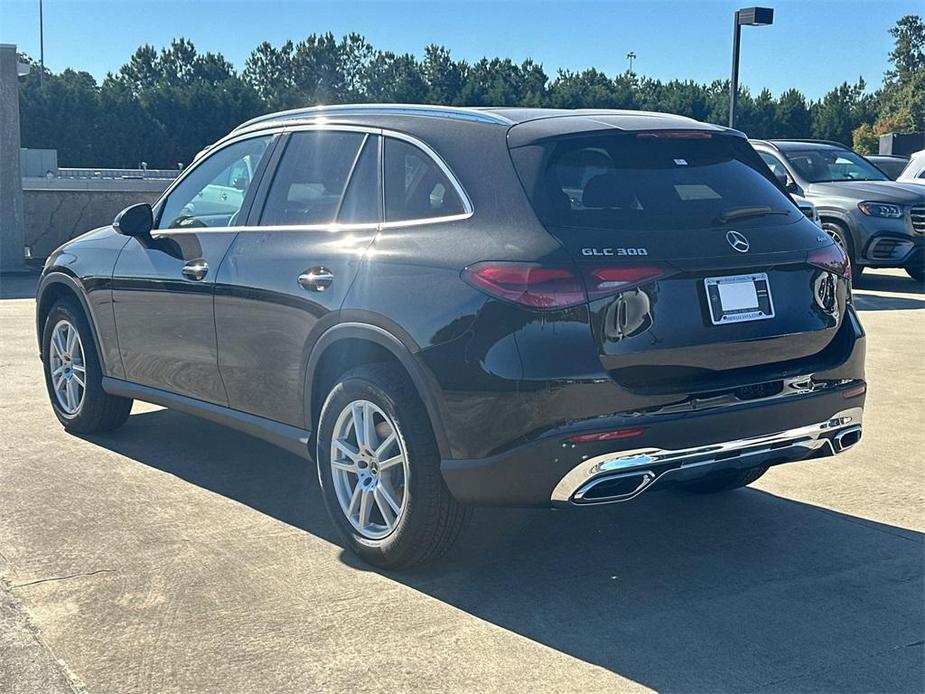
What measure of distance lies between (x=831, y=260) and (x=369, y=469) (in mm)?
1959

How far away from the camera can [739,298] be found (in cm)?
427

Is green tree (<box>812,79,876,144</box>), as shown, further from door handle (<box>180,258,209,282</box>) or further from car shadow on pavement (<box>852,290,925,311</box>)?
door handle (<box>180,258,209,282</box>)

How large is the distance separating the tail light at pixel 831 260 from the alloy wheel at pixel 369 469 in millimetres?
1712

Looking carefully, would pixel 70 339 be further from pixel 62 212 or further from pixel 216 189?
pixel 62 212

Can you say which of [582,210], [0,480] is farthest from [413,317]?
[0,480]

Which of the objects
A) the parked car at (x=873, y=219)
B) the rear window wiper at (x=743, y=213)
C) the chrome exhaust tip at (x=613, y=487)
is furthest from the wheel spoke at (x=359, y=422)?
the parked car at (x=873, y=219)

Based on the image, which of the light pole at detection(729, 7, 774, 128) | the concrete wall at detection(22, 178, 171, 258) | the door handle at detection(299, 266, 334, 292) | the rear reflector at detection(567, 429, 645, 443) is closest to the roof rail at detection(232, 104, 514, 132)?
the door handle at detection(299, 266, 334, 292)

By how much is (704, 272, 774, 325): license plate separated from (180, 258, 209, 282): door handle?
245 cm

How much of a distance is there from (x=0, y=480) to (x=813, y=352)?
386 cm

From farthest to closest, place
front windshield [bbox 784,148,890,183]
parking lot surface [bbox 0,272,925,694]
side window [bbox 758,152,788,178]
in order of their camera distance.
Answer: side window [bbox 758,152,788,178], front windshield [bbox 784,148,890,183], parking lot surface [bbox 0,272,925,694]

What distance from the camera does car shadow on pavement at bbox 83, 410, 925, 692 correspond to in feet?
12.2


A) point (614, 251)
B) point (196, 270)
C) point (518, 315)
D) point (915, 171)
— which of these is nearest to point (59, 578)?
point (196, 270)

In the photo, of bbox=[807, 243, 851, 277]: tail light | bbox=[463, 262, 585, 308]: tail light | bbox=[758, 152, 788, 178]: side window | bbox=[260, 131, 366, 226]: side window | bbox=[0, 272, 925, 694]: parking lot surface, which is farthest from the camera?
bbox=[758, 152, 788, 178]: side window

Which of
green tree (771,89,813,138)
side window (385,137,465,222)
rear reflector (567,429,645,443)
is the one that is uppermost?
green tree (771,89,813,138)
